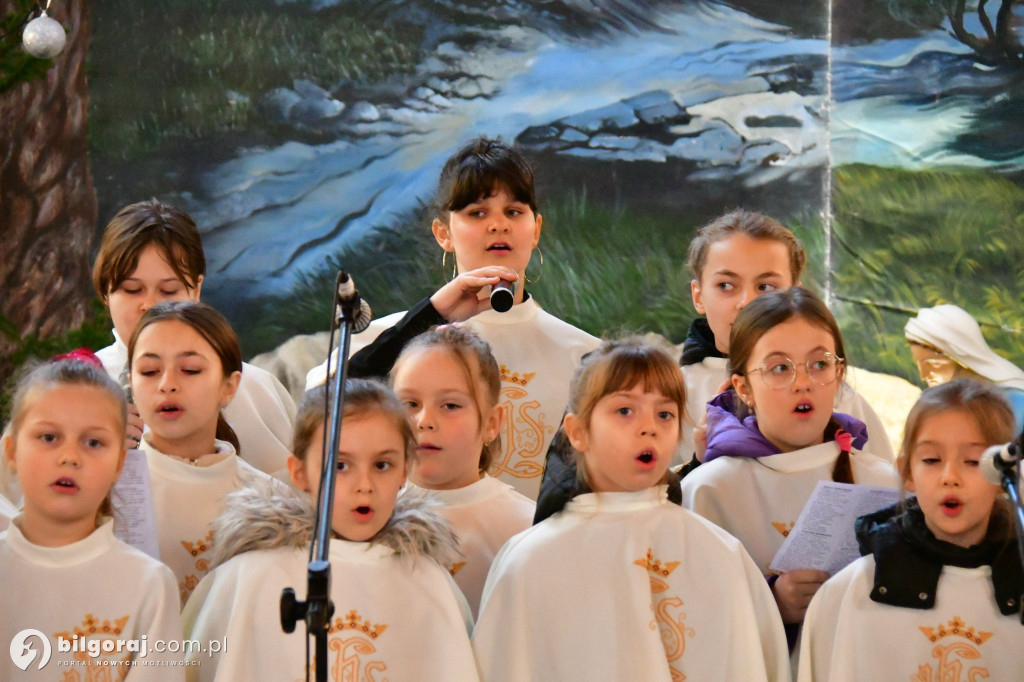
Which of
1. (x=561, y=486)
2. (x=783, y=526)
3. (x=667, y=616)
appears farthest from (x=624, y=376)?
(x=783, y=526)

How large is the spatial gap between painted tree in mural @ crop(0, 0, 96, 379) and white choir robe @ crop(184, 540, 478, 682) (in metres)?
4.28

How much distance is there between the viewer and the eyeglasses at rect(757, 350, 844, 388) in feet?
12.0

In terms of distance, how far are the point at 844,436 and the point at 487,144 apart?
1646mm

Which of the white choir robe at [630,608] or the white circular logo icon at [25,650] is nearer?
the white circular logo icon at [25,650]

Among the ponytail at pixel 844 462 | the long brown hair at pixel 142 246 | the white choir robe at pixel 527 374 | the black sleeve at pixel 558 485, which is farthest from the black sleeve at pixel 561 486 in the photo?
the long brown hair at pixel 142 246

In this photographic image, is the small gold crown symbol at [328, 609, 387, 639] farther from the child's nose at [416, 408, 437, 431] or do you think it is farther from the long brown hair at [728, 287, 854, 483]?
the long brown hair at [728, 287, 854, 483]

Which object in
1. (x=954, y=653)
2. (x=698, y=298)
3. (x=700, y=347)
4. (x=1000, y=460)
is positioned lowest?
(x=954, y=653)

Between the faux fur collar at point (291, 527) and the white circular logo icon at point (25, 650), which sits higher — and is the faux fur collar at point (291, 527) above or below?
above

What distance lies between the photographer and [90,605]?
2.98 metres

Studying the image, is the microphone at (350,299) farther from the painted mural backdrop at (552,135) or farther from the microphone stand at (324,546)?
the painted mural backdrop at (552,135)

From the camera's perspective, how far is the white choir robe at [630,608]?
3.15 meters

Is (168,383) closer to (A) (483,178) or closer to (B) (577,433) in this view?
(B) (577,433)

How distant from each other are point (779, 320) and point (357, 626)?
4.85 ft

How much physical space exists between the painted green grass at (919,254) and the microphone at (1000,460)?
4438mm
